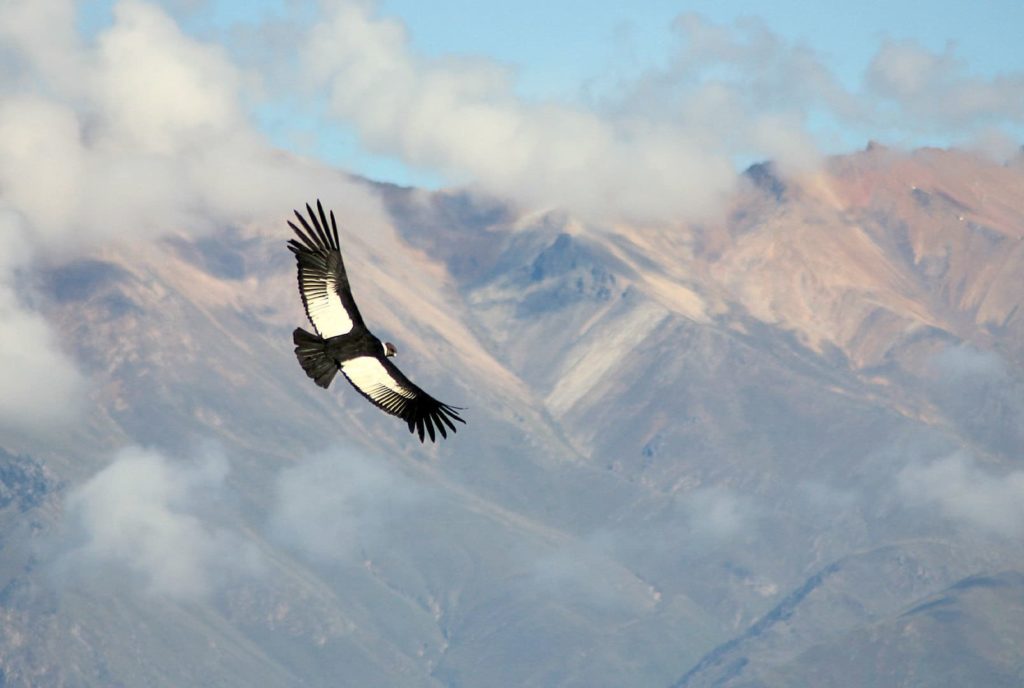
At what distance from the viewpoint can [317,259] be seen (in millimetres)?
49312

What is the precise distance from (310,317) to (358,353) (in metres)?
1.49

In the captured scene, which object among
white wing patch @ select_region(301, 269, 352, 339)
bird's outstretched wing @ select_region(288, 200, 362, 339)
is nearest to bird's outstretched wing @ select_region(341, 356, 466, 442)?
white wing patch @ select_region(301, 269, 352, 339)

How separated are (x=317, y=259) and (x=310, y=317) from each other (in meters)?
1.61

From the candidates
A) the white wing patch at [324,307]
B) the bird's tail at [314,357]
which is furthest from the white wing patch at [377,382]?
the white wing patch at [324,307]

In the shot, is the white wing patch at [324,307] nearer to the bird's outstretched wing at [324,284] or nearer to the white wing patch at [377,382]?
the bird's outstretched wing at [324,284]

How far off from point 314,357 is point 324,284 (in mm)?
1889

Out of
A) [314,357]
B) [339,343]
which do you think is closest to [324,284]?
[339,343]

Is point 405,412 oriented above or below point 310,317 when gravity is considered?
below

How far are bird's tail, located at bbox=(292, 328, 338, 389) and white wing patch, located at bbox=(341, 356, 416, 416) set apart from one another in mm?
362

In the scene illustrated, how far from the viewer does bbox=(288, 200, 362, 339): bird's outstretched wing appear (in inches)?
1924

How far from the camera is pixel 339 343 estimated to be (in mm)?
49031

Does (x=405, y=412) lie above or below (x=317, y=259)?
below

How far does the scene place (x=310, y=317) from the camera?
159ft

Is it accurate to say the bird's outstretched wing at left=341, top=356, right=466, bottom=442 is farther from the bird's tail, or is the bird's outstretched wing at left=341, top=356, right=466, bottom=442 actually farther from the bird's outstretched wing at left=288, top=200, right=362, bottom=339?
the bird's outstretched wing at left=288, top=200, right=362, bottom=339
